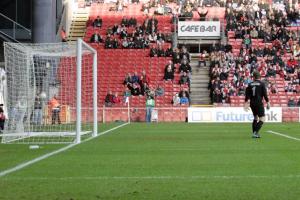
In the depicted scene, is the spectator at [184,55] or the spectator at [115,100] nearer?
the spectator at [115,100]

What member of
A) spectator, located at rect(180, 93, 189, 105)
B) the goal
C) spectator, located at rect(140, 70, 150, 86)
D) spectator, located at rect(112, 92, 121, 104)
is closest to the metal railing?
spectator, located at rect(112, 92, 121, 104)

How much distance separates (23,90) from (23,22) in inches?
862

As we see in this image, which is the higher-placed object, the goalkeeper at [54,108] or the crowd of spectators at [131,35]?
the crowd of spectators at [131,35]

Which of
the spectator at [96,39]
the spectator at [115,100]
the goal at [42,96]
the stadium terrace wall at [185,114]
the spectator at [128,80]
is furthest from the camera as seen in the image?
the spectator at [96,39]

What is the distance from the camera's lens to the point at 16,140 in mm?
17562

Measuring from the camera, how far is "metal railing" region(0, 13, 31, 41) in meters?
37.8

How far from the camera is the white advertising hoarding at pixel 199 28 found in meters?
45.5

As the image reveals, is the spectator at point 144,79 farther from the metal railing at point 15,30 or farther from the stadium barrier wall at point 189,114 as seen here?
the metal railing at point 15,30

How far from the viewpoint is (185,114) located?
117ft

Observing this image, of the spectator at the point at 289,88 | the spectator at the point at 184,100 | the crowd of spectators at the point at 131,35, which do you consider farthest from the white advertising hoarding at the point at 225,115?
the crowd of spectators at the point at 131,35

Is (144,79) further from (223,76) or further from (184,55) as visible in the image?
(223,76)

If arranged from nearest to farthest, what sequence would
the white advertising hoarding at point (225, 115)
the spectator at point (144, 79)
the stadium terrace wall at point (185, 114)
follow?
the white advertising hoarding at point (225, 115) < the stadium terrace wall at point (185, 114) < the spectator at point (144, 79)

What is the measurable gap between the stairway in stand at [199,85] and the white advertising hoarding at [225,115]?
15.9 ft

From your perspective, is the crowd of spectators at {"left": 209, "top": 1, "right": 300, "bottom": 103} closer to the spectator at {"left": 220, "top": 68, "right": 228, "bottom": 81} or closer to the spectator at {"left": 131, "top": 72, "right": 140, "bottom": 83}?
the spectator at {"left": 220, "top": 68, "right": 228, "bottom": 81}
